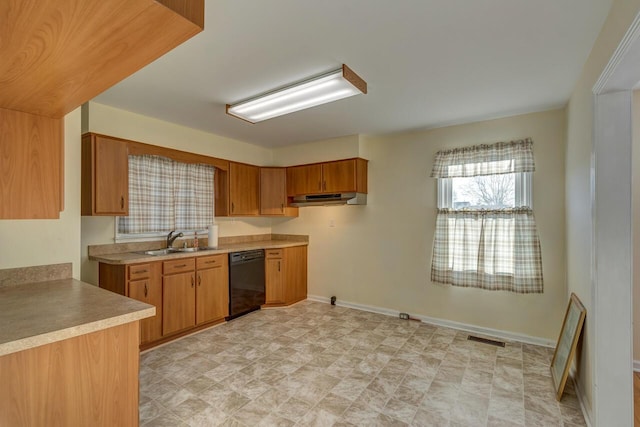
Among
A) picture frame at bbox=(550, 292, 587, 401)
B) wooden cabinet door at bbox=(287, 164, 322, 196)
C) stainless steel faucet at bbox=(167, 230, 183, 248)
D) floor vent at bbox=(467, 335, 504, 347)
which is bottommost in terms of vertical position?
floor vent at bbox=(467, 335, 504, 347)

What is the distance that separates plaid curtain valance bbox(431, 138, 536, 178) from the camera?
10.7 feet

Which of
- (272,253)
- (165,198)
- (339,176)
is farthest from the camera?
(272,253)

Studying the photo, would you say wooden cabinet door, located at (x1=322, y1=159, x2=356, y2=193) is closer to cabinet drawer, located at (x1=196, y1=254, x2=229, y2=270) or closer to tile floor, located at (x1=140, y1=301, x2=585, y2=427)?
cabinet drawer, located at (x1=196, y1=254, x2=229, y2=270)

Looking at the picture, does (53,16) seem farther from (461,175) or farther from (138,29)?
(461,175)

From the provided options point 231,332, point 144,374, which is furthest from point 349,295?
point 144,374

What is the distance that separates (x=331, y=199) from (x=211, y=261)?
6.12ft

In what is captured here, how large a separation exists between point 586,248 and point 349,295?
3.04 meters

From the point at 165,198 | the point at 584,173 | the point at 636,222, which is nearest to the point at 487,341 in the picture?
the point at 636,222

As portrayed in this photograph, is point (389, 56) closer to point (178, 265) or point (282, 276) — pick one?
point (178, 265)

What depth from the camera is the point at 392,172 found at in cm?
422

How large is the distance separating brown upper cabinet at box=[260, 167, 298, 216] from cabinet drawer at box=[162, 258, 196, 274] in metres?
1.54

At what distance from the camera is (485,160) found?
3475 millimetres

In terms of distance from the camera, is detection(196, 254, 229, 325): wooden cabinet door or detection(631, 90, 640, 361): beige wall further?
detection(196, 254, 229, 325): wooden cabinet door

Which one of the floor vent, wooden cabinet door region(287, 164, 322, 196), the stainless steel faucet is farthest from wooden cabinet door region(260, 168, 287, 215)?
the floor vent
